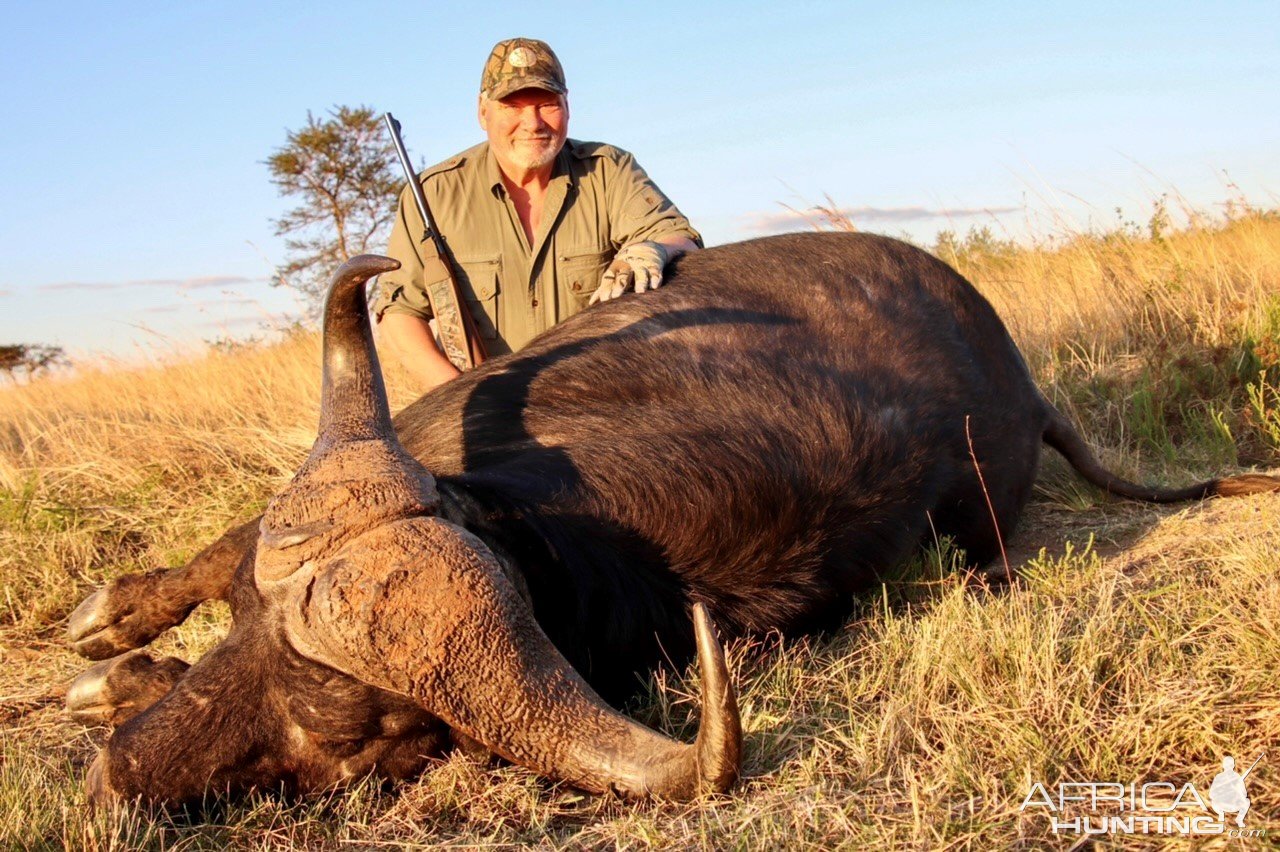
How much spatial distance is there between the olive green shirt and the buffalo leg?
207 cm

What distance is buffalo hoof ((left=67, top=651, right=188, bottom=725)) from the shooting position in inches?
111

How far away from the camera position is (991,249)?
9.44m

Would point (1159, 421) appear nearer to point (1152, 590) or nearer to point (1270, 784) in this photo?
point (1152, 590)

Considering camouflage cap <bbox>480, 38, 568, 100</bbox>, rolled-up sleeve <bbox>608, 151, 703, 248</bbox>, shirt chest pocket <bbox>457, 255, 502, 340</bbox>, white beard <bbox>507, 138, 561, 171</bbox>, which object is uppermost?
camouflage cap <bbox>480, 38, 568, 100</bbox>

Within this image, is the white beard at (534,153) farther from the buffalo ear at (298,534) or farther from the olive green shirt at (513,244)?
the buffalo ear at (298,534)

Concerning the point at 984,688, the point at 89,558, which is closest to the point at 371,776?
the point at 984,688

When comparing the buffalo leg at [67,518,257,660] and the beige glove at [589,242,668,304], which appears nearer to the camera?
the buffalo leg at [67,518,257,660]

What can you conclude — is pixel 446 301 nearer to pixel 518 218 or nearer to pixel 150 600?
pixel 518 218

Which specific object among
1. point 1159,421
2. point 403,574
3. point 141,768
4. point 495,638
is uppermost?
point 403,574

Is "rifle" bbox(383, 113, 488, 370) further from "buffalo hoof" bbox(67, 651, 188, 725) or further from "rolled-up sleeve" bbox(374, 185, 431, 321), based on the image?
"buffalo hoof" bbox(67, 651, 188, 725)

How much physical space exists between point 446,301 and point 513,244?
0.39 m

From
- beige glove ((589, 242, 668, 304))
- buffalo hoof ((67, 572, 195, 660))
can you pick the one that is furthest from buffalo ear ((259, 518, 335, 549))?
beige glove ((589, 242, 668, 304))

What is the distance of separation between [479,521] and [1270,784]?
1.51 m

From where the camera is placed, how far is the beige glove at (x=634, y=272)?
3.96 meters
